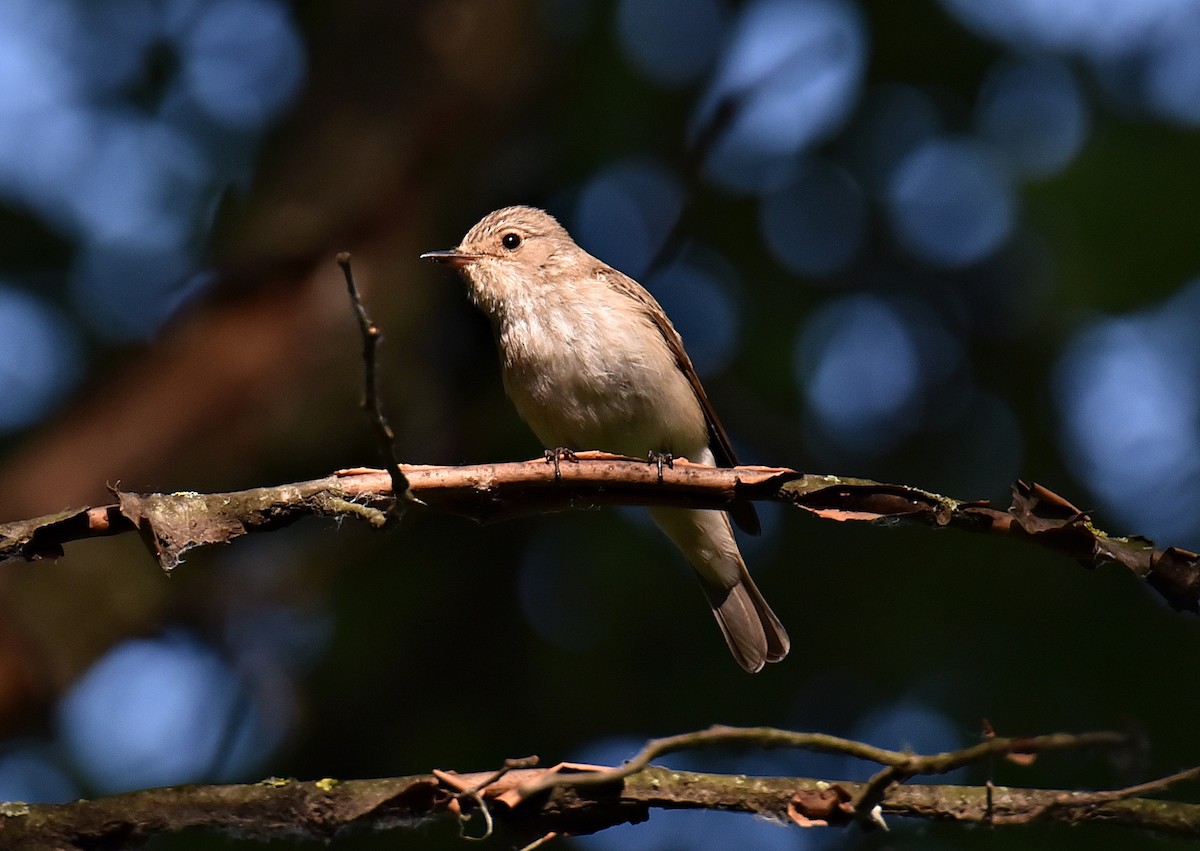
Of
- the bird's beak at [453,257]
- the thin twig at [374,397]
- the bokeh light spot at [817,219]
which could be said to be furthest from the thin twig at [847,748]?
the bokeh light spot at [817,219]

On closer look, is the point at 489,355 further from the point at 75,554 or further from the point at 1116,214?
the point at 1116,214

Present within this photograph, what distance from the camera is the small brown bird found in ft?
17.7

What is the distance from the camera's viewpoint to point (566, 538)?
24.5ft

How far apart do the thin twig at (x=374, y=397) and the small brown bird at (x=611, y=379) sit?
2.48 meters

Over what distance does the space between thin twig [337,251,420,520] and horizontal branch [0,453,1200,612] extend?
0.12m

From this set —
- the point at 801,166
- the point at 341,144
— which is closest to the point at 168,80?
the point at 341,144

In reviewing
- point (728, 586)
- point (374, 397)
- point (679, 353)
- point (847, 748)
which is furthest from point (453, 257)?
point (847, 748)

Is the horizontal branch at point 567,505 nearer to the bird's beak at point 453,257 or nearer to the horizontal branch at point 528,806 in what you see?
the horizontal branch at point 528,806

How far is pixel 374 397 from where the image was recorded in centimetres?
268

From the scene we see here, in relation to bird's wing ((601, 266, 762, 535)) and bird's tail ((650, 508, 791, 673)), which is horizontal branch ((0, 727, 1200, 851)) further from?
bird's wing ((601, 266, 762, 535))

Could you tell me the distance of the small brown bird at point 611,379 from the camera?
5391mm

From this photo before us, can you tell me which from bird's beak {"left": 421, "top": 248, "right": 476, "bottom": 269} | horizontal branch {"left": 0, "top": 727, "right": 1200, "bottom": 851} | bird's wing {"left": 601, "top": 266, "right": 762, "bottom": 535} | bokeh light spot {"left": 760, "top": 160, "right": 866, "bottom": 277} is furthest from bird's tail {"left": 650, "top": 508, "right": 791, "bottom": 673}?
horizontal branch {"left": 0, "top": 727, "right": 1200, "bottom": 851}

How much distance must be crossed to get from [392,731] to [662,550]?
171 centimetres

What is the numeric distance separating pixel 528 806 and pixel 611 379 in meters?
2.56
